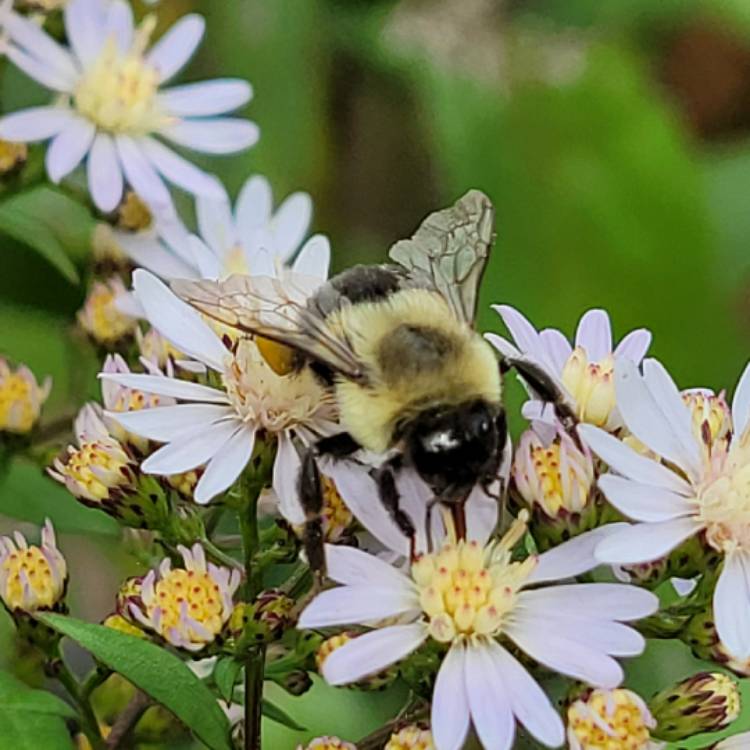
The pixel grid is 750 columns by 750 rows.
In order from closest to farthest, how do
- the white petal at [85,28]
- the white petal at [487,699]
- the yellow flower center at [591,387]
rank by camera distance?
the white petal at [487,699] → the yellow flower center at [591,387] → the white petal at [85,28]

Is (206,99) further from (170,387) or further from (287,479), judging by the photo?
(287,479)

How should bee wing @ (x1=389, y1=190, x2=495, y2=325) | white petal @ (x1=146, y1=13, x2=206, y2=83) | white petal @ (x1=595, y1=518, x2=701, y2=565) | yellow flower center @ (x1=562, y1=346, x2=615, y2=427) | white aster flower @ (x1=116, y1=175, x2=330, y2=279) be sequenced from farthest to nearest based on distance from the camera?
white petal @ (x1=146, y1=13, x2=206, y2=83) < white aster flower @ (x1=116, y1=175, x2=330, y2=279) < bee wing @ (x1=389, y1=190, x2=495, y2=325) < yellow flower center @ (x1=562, y1=346, x2=615, y2=427) < white petal @ (x1=595, y1=518, x2=701, y2=565)

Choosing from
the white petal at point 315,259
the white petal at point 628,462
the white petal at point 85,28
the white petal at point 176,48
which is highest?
the white petal at point 176,48

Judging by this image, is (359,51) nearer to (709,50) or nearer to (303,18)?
(303,18)

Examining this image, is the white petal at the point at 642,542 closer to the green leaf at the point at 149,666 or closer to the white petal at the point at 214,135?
the green leaf at the point at 149,666

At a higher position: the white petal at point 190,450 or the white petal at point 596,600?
the white petal at point 190,450

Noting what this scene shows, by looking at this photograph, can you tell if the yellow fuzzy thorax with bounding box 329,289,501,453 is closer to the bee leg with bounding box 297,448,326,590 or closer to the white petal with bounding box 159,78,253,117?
the bee leg with bounding box 297,448,326,590

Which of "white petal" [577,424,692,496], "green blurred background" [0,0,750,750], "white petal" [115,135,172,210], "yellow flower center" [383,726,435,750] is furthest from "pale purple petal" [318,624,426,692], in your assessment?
"green blurred background" [0,0,750,750]

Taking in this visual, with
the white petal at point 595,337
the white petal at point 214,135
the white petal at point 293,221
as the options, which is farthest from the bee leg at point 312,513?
the white petal at point 214,135
